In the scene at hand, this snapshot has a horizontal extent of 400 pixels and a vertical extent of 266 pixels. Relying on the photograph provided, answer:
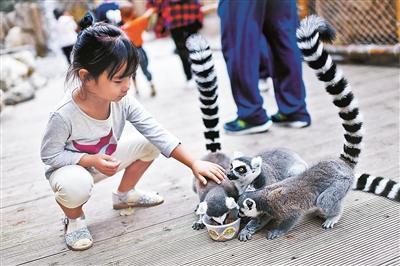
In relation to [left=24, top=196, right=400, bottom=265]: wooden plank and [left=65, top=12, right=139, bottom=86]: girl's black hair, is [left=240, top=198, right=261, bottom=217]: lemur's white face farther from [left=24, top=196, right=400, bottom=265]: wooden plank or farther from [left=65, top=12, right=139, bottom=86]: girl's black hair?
[left=65, top=12, right=139, bottom=86]: girl's black hair

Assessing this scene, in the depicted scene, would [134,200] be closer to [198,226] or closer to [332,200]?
[198,226]

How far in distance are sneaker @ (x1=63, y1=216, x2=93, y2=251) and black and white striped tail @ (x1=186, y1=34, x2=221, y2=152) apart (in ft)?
1.91

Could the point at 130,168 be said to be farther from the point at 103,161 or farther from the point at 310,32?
the point at 310,32

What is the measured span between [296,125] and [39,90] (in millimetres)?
3612

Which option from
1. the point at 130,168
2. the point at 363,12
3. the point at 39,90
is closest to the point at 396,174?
the point at 130,168

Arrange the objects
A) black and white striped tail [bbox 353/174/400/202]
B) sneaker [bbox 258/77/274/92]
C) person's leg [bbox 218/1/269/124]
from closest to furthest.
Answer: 1. black and white striped tail [bbox 353/174/400/202]
2. person's leg [bbox 218/1/269/124]
3. sneaker [bbox 258/77/274/92]

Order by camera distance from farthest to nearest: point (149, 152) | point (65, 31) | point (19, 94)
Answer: point (65, 31) → point (19, 94) → point (149, 152)

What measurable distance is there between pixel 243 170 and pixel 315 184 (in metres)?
0.24

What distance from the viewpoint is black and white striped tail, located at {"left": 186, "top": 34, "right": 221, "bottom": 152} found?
1602 mm

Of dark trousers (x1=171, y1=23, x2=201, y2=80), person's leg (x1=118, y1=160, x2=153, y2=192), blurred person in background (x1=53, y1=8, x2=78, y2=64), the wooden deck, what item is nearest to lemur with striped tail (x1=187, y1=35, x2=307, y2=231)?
the wooden deck

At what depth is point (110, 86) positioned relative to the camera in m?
1.43

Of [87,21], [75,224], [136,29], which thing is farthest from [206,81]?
[136,29]

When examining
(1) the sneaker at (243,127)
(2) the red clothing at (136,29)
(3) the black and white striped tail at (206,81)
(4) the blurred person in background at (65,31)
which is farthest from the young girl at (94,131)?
(4) the blurred person in background at (65,31)

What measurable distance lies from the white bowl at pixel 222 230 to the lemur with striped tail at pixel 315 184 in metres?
0.06
